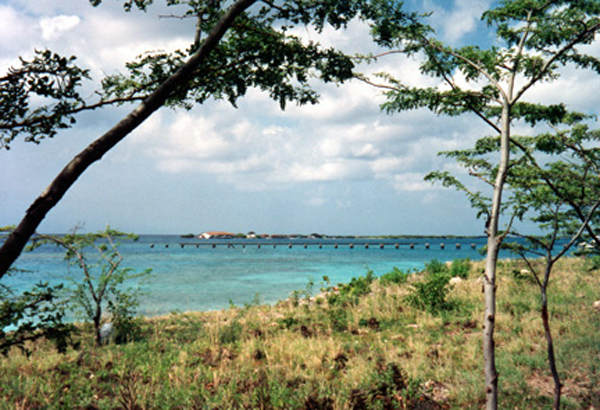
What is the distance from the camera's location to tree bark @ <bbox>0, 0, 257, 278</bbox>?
294cm

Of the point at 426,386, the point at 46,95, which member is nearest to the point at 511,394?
the point at 426,386

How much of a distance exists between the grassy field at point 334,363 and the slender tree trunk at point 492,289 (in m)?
1.28

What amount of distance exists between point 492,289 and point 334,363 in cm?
377

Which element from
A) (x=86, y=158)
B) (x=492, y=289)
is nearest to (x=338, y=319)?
(x=492, y=289)

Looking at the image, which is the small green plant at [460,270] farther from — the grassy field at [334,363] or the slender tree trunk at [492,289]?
the slender tree trunk at [492,289]

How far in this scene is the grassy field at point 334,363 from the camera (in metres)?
5.60

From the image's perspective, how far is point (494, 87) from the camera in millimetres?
5668

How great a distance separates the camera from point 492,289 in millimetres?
4395

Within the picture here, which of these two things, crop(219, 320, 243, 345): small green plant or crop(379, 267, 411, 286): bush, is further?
crop(379, 267, 411, 286): bush

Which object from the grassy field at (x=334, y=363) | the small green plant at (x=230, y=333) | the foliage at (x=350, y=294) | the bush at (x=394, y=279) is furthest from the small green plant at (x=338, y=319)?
the bush at (x=394, y=279)

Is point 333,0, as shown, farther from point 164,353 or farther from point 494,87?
point 164,353

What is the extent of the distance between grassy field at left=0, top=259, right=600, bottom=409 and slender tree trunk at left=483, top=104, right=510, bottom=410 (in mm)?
1281

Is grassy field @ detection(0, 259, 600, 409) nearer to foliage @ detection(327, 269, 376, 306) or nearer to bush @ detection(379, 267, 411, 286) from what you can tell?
foliage @ detection(327, 269, 376, 306)

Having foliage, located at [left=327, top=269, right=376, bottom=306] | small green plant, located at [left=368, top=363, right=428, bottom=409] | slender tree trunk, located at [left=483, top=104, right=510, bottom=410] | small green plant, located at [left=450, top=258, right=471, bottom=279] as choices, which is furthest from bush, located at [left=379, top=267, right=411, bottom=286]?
slender tree trunk, located at [left=483, top=104, right=510, bottom=410]
